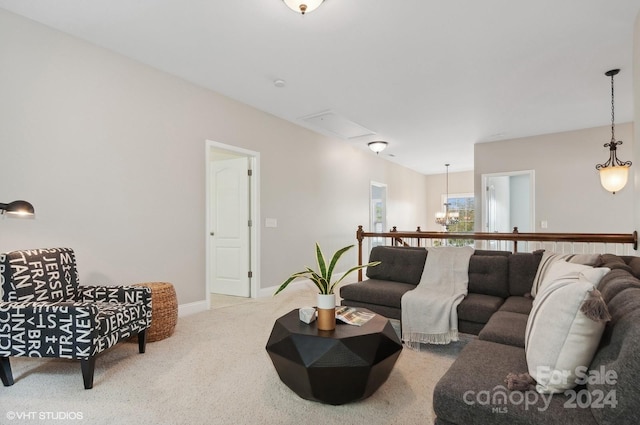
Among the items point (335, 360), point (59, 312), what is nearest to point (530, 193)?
point (335, 360)

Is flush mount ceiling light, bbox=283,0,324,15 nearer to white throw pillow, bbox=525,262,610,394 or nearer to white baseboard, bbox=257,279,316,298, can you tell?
white throw pillow, bbox=525,262,610,394

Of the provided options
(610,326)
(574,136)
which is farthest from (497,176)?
(610,326)

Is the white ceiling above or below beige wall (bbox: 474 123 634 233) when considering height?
above

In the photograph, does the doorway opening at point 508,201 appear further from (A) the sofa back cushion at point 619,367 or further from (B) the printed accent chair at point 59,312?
(B) the printed accent chair at point 59,312

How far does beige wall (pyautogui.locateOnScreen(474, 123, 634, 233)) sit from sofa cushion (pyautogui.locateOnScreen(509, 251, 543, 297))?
11.0ft

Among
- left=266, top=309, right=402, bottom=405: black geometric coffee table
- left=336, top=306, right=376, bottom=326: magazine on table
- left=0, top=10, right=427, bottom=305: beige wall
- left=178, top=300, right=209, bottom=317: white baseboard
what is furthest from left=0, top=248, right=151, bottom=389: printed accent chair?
left=336, top=306, right=376, bottom=326: magazine on table

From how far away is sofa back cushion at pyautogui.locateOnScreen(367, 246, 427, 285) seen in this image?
11.1ft

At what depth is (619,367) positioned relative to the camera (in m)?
0.97

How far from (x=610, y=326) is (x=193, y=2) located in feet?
10.1

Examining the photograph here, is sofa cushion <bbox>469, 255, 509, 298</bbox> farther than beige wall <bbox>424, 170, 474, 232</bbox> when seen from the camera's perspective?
No

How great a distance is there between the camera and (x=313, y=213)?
18.4 ft

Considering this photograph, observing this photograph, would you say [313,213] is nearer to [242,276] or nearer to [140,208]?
[242,276]

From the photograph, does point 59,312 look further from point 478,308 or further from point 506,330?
point 478,308

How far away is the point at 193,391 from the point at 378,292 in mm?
1744
